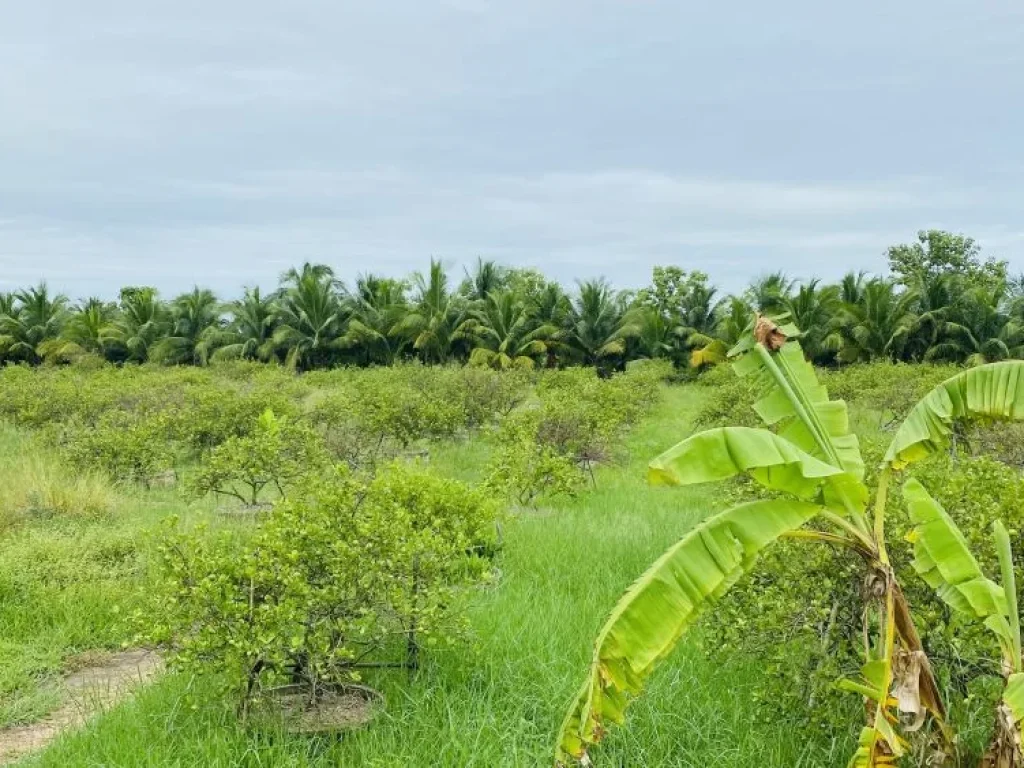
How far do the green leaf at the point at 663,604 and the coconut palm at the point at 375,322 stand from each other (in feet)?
107

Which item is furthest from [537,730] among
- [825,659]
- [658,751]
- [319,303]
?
[319,303]

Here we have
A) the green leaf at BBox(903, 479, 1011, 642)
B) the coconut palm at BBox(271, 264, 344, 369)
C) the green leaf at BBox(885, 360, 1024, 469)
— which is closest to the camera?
the green leaf at BBox(903, 479, 1011, 642)

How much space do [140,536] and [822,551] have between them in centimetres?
704

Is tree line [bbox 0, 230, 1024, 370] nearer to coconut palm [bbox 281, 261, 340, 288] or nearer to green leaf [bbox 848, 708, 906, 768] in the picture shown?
coconut palm [bbox 281, 261, 340, 288]

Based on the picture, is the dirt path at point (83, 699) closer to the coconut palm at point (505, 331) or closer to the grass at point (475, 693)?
the grass at point (475, 693)

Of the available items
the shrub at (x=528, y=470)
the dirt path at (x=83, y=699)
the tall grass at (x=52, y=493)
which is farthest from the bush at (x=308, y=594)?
the tall grass at (x=52, y=493)

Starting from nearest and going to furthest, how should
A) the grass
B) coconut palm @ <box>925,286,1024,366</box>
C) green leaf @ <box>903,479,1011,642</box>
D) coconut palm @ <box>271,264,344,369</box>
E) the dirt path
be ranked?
1. green leaf @ <box>903,479,1011,642</box>
2. the grass
3. the dirt path
4. coconut palm @ <box>925,286,1024,366</box>
5. coconut palm @ <box>271,264,344,369</box>

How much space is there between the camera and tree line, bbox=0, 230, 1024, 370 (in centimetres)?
3425

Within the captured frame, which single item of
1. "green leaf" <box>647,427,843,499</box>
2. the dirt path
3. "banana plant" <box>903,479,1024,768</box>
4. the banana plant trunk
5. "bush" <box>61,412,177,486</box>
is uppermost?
"green leaf" <box>647,427,843,499</box>

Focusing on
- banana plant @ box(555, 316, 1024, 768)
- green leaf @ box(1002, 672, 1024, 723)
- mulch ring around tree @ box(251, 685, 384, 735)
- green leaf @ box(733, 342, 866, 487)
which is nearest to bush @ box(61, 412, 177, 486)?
mulch ring around tree @ box(251, 685, 384, 735)

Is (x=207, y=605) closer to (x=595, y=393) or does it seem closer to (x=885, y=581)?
(x=885, y=581)

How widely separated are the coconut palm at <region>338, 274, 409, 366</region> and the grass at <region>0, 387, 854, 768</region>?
28158mm

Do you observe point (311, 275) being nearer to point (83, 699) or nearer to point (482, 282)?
point (482, 282)

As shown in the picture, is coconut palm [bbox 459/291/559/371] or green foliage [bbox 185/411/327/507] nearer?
green foliage [bbox 185/411/327/507]
